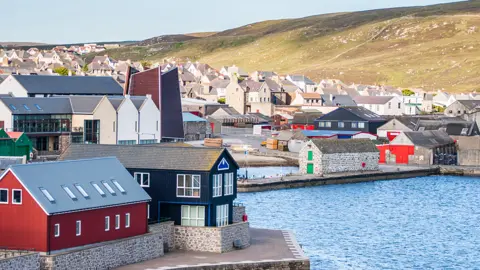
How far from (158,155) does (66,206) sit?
7.60 meters

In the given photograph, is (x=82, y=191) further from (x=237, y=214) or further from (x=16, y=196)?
(x=237, y=214)

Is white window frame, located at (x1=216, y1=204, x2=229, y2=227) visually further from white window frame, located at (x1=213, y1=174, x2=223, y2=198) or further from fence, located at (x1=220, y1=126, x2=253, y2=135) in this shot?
fence, located at (x1=220, y1=126, x2=253, y2=135)

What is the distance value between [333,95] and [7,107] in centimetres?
8631

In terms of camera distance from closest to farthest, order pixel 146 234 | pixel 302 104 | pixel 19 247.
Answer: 1. pixel 19 247
2. pixel 146 234
3. pixel 302 104

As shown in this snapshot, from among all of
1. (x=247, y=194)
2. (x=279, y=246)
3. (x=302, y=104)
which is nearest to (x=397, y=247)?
(x=279, y=246)

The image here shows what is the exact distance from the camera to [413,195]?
72.4 metres

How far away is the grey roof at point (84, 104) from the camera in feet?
250

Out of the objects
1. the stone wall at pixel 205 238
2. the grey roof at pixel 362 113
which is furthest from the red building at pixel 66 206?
the grey roof at pixel 362 113

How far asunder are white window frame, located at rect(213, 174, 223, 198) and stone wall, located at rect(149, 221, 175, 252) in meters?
2.15

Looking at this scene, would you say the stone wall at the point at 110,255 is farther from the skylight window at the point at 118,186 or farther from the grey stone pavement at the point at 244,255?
the skylight window at the point at 118,186

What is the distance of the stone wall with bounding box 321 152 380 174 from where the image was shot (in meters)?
77.8

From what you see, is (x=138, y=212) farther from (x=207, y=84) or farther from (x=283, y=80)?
(x=283, y=80)

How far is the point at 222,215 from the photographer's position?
133 ft

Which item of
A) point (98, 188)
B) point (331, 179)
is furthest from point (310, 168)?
point (98, 188)
